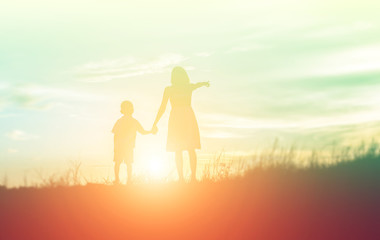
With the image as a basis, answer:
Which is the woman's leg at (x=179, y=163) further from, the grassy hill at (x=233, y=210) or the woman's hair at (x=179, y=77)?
the woman's hair at (x=179, y=77)

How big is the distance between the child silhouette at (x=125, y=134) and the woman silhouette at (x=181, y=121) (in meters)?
2.02

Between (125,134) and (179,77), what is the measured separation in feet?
9.21

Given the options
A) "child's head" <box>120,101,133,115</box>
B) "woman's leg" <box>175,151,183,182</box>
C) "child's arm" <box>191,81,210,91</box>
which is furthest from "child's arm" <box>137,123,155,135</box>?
"child's arm" <box>191,81,210,91</box>

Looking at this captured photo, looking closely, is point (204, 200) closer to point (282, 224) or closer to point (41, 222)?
point (282, 224)

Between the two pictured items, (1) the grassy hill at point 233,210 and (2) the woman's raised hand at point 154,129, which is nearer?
(1) the grassy hill at point 233,210

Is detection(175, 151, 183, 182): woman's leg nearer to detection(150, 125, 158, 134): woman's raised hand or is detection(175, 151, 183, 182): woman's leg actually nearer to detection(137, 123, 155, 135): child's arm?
detection(150, 125, 158, 134): woman's raised hand

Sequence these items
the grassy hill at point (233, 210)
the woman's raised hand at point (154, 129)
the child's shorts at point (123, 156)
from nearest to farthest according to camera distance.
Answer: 1. the grassy hill at point (233, 210)
2. the woman's raised hand at point (154, 129)
3. the child's shorts at point (123, 156)

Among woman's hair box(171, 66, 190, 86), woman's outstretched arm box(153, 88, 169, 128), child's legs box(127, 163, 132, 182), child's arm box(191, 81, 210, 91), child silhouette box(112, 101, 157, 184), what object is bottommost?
child's legs box(127, 163, 132, 182)

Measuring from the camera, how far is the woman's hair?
1177 cm

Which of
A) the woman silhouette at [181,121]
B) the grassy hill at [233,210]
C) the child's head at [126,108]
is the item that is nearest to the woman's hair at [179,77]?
the woman silhouette at [181,121]

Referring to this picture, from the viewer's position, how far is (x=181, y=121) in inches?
466

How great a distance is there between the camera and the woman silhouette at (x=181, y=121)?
464 inches

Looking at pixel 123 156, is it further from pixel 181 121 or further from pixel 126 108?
pixel 181 121

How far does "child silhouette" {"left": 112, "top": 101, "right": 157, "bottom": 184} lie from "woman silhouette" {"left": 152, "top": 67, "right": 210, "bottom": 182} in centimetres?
202
